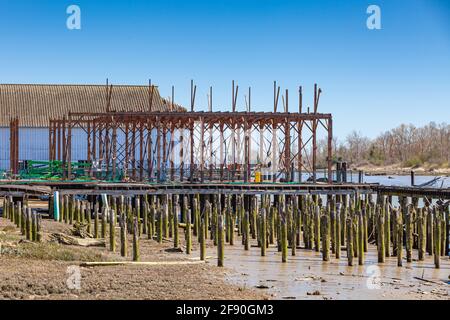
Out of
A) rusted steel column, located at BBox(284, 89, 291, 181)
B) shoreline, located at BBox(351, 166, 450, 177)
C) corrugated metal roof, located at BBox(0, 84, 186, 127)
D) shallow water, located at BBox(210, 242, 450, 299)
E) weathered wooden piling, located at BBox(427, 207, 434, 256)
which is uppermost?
corrugated metal roof, located at BBox(0, 84, 186, 127)

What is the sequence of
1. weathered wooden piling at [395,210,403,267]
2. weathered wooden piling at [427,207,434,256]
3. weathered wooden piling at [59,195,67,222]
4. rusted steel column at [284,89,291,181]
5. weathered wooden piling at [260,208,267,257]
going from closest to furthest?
1. weathered wooden piling at [395,210,403,267]
2. weathered wooden piling at [260,208,267,257]
3. weathered wooden piling at [427,207,434,256]
4. weathered wooden piling at [59,195,67,222]
5. rusted steel column at [284,89,291,181]

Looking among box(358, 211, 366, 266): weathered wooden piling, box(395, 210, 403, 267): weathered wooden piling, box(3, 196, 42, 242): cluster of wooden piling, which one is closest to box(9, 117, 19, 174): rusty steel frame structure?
box(3, 196, 42, 242): cluster of wooden piling

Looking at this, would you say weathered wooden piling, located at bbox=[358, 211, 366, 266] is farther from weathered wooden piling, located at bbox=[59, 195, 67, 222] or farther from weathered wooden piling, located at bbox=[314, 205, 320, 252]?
weathered wooden piling, located at bbox=[59, 195, 67, 222]

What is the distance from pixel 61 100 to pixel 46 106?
1712 mm

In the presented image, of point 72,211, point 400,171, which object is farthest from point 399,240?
point 400,171

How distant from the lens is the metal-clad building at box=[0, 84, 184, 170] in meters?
71.6

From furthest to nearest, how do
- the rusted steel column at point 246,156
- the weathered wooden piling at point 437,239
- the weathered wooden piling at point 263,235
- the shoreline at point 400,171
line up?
1. the shoreline at point 400,171
2. the rusted steel column at point 246,156
3. the weathered wooden piling at point 263,235
4. the weathered wooden piling at point 437,239

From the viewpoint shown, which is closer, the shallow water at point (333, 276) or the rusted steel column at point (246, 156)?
the shallow water at point (333, 276)

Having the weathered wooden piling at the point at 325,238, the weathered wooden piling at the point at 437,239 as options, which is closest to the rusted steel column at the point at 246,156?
the weathered wooden piling at the point at 437,239

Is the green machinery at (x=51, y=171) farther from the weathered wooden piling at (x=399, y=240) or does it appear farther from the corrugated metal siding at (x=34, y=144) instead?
the weathered wooden piling at (x=399, y=240)

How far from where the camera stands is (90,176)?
56.5 m

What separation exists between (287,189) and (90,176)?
13.5m

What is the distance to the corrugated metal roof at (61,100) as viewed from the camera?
75.1 m
